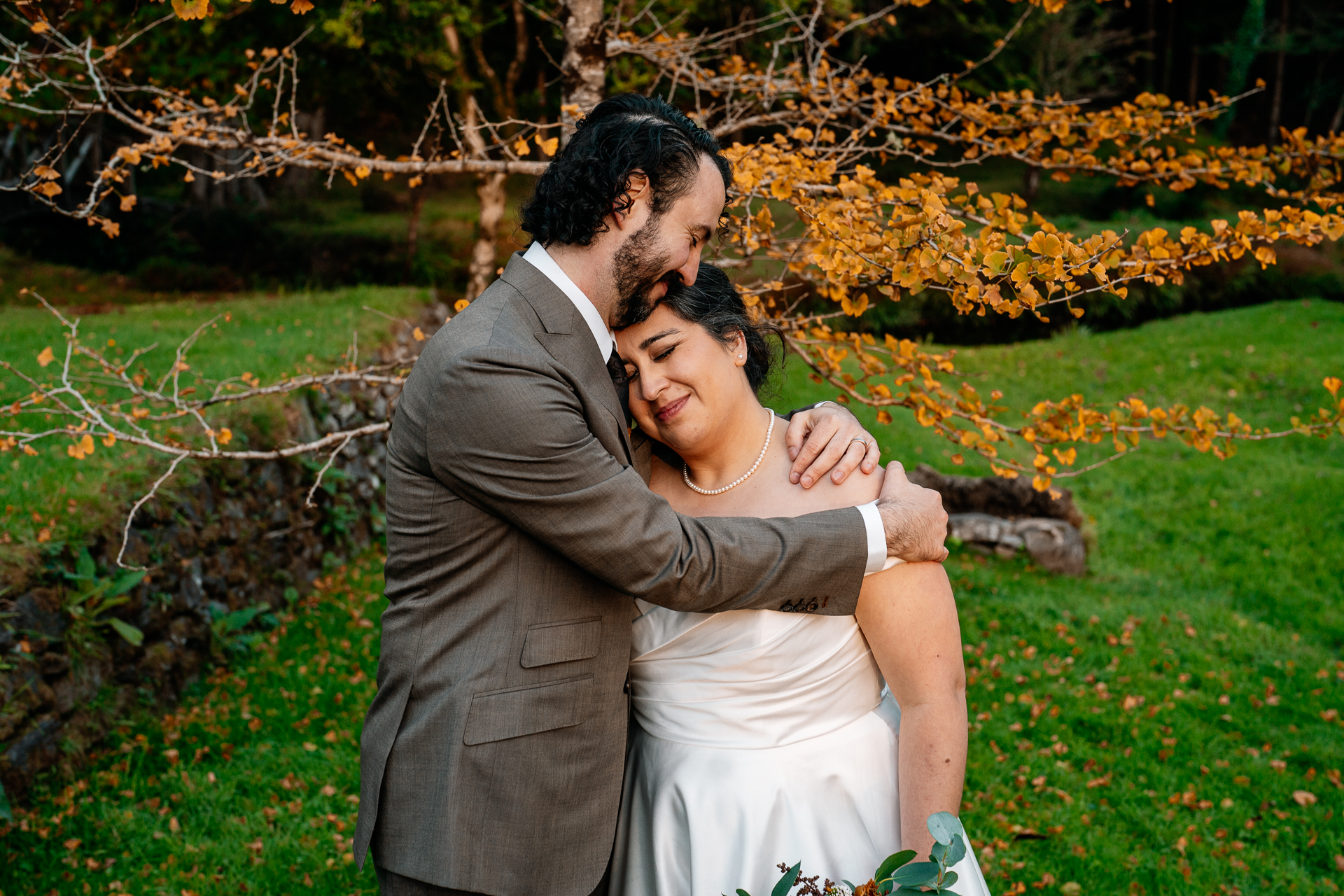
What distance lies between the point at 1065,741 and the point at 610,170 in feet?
14.4

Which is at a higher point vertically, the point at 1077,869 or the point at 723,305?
the point at 723,305

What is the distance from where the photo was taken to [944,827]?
1.73 metres

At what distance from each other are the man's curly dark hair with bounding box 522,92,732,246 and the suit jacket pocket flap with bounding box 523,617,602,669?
33.8 inches

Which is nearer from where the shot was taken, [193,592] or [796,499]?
[796,499]

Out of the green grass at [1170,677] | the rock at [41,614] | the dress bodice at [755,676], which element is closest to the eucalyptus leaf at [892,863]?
the dress bodice at [755,676]

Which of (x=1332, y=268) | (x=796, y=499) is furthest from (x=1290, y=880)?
(x=1332, y=268)

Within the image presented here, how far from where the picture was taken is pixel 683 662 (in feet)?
7.72

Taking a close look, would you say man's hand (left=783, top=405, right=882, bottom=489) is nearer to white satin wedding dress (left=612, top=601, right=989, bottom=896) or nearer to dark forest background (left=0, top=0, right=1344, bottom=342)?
white satin wedding dress (left=612, top=601, right=989, bottom=896)

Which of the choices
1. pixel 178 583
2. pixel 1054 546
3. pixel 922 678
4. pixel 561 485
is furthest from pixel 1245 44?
pixel 561 485

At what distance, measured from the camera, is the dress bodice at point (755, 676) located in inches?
89.6

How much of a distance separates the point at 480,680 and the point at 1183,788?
4192 mm

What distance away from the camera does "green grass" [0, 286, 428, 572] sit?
183 inches

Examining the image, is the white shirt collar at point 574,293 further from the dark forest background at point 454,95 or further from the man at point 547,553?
the dark forest background at point 454,95

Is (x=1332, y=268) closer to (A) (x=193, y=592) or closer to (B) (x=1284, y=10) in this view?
(B) (x=1284, y=10)
